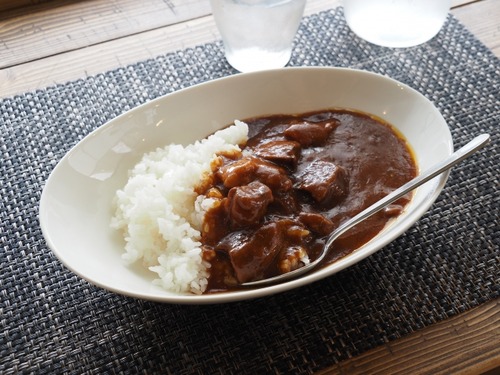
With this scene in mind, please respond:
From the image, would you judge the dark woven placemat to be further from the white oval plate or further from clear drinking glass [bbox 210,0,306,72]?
clear drinking glass [bbox 210,0,306,72]

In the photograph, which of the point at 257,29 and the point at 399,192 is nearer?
the point at 399,192

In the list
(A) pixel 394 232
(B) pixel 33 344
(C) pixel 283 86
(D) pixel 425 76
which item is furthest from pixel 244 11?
(B) pixel 33 344

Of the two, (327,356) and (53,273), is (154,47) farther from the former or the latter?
(327,356)

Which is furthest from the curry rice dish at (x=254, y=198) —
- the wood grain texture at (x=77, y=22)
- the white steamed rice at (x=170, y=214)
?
the wood grain texture at (x=77, y=22)

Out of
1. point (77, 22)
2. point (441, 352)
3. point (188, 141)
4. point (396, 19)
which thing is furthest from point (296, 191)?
point (77, 22)

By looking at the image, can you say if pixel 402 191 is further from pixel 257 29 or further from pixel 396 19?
pixel 396 19

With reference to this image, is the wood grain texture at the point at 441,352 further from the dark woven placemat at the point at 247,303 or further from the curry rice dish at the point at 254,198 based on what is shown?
the curry rice dish at the point at 254,198

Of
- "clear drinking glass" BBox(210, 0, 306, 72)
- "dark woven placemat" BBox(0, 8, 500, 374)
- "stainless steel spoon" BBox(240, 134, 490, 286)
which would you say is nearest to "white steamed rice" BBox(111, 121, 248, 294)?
"dark woven placemat" BBox(0, 8, 500, 374)
